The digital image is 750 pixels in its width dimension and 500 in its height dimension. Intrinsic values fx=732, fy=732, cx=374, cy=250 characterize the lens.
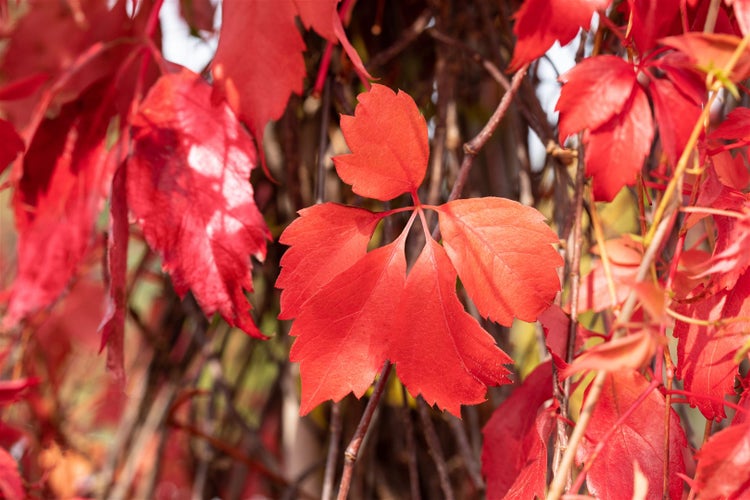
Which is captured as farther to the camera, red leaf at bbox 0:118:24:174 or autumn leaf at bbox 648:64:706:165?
red leaf at bbox 0:118:24:174

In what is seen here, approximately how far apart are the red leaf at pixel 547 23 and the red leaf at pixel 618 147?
2.2 inches

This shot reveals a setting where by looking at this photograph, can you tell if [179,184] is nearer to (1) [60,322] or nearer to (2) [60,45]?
(2) [60,45]

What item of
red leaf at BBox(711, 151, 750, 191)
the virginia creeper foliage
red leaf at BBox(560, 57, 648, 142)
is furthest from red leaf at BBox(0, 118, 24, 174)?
red leaf at BBox(711, 151, 750, 191)

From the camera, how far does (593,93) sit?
0.41 metres

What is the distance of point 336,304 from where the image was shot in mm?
438

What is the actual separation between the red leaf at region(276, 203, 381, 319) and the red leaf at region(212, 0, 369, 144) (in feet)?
0.26

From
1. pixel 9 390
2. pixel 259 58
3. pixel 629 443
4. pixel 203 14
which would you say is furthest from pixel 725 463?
pixel 203 14

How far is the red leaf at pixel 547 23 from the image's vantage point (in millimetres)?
420

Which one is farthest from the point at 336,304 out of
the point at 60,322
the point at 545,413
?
the point at 60,322

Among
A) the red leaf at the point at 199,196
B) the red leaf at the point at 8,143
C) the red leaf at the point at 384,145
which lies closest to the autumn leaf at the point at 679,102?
the red leaf at the point at 384,145

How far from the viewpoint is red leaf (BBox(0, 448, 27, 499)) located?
0.50 m

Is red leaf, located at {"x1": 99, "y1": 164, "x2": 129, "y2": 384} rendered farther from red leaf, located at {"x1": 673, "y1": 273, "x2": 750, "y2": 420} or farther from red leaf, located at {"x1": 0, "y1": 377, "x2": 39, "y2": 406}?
red leaf, located at {"x1": 673, "y1": 273, "x2": 750, "y2": 420}

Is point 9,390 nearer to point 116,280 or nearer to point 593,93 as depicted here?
point 116,280

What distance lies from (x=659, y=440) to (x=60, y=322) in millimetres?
1112
